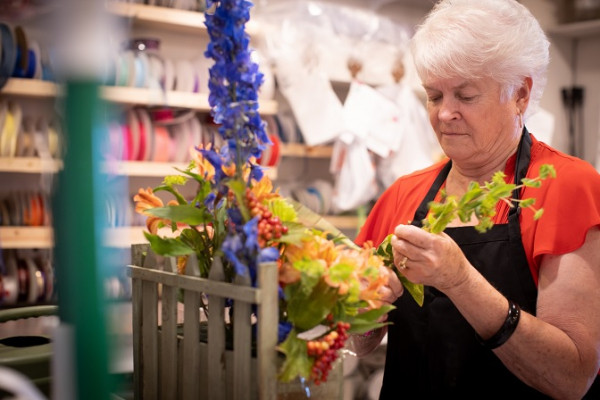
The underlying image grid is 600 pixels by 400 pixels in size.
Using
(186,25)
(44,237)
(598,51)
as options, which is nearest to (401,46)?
(186,25)

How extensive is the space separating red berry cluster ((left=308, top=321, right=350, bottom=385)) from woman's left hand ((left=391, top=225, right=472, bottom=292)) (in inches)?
9.5

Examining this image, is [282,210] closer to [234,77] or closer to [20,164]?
[234,77]

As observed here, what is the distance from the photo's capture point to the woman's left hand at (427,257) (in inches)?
40.4

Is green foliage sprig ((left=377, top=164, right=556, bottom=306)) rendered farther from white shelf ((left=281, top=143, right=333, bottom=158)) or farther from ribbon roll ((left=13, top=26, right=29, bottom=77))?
white shelf ((left=281, top=143, right=333, bottom=158))

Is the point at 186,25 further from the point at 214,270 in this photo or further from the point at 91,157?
the point at 91,157

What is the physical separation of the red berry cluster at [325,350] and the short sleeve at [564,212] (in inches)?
21.5

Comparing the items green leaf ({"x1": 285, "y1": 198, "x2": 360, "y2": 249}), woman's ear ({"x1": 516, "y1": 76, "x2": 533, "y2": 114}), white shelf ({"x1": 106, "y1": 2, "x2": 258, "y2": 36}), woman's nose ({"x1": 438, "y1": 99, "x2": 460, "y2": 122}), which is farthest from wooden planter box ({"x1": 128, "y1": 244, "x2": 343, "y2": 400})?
white shelf ({"x1": 106, "y1": 2, "x2": 258, "y2": 36})

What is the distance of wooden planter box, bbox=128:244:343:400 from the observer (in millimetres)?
812

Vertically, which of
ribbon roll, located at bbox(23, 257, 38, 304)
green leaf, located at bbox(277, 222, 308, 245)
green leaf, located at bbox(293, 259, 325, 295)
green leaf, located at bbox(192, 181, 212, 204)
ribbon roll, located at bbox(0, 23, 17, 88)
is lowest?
ribbon roll, located at bbox(23, 257, 38, 304)

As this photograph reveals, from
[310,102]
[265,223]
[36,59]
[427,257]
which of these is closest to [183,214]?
[265,223]

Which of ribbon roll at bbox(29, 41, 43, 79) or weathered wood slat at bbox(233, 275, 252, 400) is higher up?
ribbon roll at bbox(29, 41, 43, 79)

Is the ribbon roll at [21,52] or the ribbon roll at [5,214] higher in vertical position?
the ribbon roll at [21,52]

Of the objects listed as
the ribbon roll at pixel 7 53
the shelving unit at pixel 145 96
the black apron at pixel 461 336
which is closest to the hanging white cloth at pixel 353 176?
the shelving unit at pixel 145 96

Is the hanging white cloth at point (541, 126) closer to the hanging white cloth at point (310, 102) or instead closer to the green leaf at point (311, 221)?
Answer: the hanging white cloth at point (310, 102)
